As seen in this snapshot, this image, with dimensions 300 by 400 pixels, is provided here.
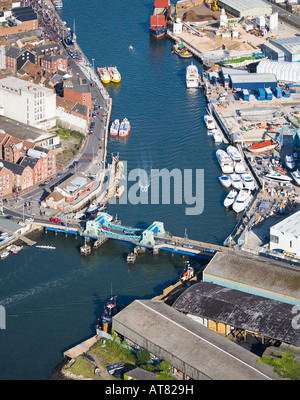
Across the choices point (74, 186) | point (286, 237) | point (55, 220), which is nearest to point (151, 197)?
point (74, 186)

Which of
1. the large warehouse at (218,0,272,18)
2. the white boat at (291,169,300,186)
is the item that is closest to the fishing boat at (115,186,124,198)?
the white boat at (291,169,300,186)

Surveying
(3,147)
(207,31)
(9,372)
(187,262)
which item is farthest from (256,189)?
(207,31)

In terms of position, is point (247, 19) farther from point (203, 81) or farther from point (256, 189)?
point (256, 189)

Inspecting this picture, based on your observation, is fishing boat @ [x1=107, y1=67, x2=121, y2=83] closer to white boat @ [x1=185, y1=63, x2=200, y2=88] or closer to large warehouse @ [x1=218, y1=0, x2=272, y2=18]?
white boat @ [x1=185, y1=63, x2=200, y2=88]

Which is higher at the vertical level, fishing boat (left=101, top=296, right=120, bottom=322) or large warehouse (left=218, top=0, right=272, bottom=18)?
large warehouse (left=218, top=0, right=272, bottom=18)

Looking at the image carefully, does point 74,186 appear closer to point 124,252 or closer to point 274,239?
point 124,252

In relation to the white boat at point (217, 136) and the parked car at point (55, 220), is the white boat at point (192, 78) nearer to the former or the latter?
the white boat at point (217, 136)

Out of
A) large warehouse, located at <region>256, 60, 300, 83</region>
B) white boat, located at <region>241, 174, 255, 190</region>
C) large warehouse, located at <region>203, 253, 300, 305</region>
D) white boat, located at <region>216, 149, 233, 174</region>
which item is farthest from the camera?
large warehouse, located at <region>256, 60, 300, 83</region>
